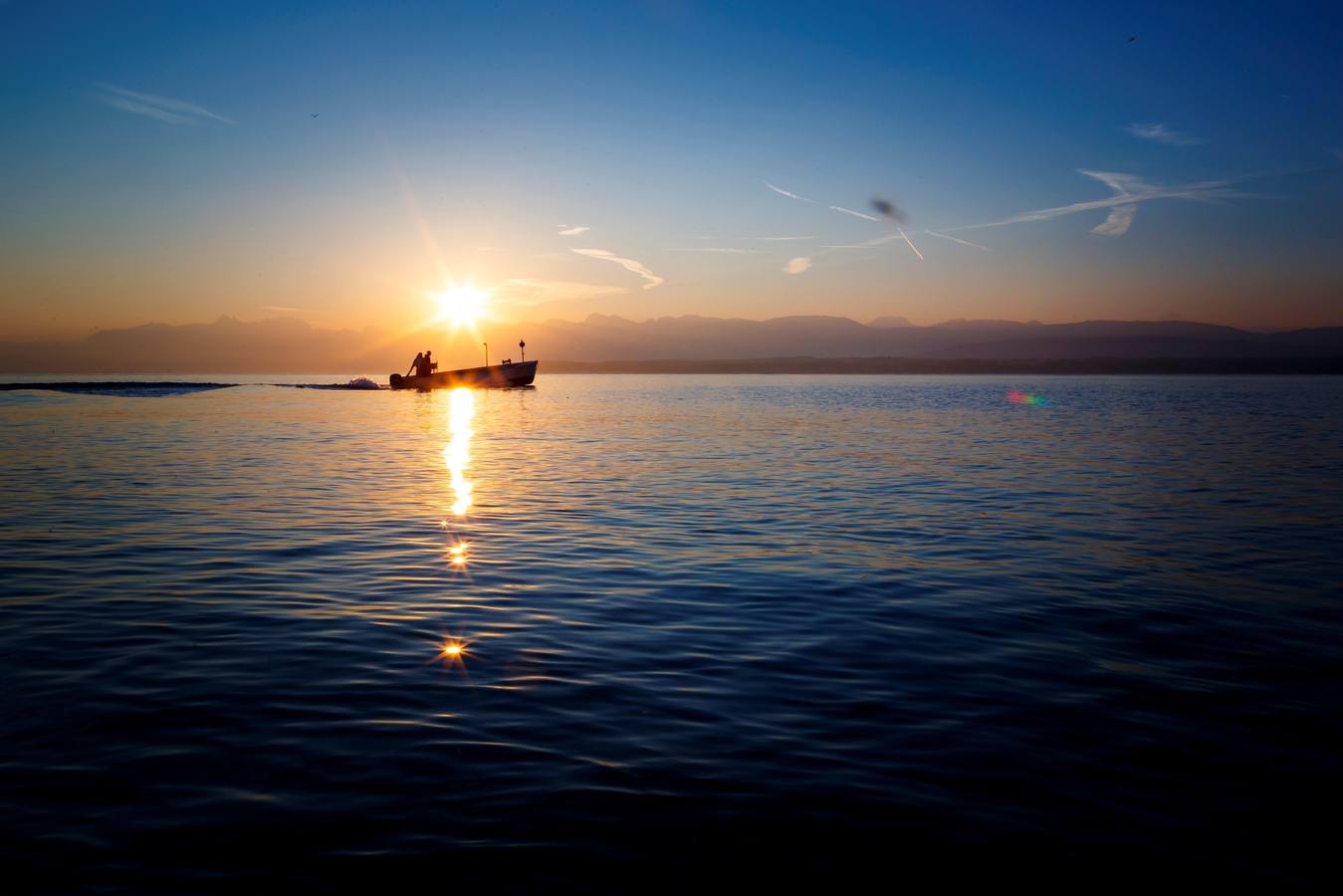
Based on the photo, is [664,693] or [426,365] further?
[426,365]

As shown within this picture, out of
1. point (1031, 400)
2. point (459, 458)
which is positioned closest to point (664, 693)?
point (459, 458)

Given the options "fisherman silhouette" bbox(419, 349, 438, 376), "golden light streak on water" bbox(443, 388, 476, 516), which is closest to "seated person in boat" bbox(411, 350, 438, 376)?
"fisherman silhouette" bbox(419, 349, 438, 376)

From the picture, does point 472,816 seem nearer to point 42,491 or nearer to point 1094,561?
point 1094,561

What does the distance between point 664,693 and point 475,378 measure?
15261 cm

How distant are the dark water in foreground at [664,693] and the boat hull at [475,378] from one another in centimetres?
13312

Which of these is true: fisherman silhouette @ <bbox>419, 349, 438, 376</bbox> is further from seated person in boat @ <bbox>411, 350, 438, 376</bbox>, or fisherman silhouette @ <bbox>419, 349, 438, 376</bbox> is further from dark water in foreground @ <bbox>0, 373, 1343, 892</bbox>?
dark water in foreground @ <bbox>0, 373, 1343, 892</bbox>

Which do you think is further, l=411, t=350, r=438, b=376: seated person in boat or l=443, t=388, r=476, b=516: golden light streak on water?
l=411, t=350, r=438, b=376: seated person in boat

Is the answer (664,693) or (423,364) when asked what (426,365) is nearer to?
(423,364)

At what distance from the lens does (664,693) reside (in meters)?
9.36

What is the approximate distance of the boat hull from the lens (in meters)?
155

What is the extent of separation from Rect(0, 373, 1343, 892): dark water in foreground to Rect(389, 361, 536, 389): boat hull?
133 metres

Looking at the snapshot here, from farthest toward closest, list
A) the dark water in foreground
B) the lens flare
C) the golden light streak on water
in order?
the lens flare, the golden light streak on water, the dark water in foreground

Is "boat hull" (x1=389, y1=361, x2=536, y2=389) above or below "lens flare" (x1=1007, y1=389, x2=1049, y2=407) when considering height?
above

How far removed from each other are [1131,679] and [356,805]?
821 centimetres
